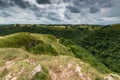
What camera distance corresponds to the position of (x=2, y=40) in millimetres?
72438

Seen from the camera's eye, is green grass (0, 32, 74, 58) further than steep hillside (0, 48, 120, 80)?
Yes

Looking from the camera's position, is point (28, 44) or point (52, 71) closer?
point (52, 71)

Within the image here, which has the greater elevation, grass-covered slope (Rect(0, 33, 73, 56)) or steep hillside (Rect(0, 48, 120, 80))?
steep hillside (Rect(0, 48, 120, 80))

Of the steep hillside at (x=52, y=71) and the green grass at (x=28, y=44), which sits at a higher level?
the steep hillside at (x=52, y=71)

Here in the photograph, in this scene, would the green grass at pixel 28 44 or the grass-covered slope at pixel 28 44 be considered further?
the grass-covered slope at pixel 28 44

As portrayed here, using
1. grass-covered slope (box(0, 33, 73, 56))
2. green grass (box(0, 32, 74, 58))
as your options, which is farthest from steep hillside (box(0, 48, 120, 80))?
grass-covered slope (box(0, 33, 73, 56))

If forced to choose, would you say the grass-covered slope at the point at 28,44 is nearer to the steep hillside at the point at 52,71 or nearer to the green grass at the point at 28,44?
the green grass at the point at 28,44

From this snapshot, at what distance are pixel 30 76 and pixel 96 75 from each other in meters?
7.70

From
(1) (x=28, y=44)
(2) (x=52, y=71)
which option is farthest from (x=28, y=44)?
(2) (x=52, y=71)

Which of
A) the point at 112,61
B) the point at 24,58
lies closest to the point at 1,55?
the point at 24,58

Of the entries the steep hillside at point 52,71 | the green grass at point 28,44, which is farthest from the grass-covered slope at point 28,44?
the steep hillside at point 52,71

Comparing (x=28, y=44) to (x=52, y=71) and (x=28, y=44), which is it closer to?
(x=28, y=44)

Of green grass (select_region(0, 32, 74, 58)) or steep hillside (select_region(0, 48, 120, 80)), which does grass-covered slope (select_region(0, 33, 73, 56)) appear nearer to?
green grass (select_region(0, 32, 74, 58))

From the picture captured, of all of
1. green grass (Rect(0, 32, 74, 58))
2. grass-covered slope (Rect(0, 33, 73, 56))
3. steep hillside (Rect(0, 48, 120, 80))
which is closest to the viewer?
steep hillside (Rect(0, 48, 120, 80))
